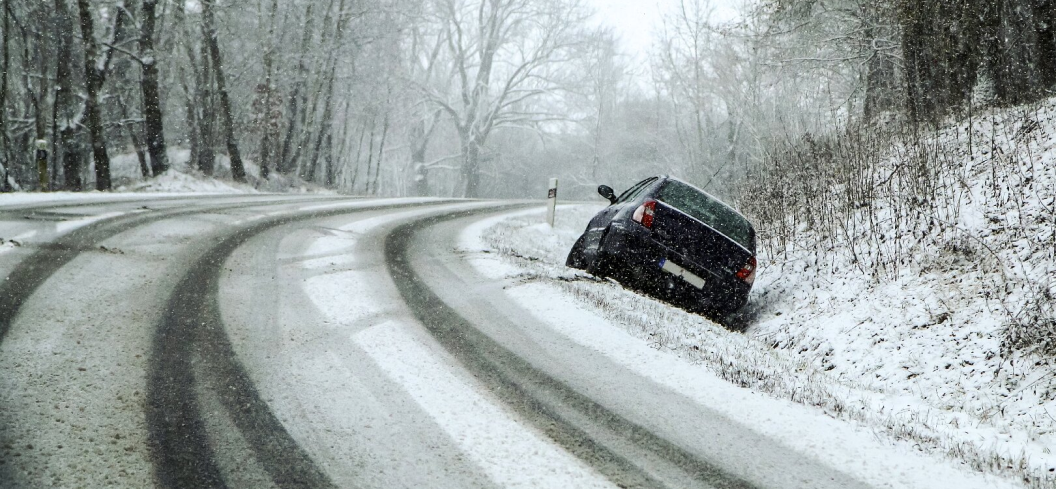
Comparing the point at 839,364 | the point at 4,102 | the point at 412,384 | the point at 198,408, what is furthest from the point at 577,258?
the point at 4,102

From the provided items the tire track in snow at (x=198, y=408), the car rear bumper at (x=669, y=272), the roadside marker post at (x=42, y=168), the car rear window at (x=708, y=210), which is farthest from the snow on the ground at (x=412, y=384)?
the roadside marker post at (x=42, y=168)

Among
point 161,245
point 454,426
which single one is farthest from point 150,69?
point 454,426

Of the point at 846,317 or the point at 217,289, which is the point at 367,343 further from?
the point at 846,317

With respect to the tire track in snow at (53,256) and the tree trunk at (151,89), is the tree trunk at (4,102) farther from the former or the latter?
the tire track in snow at (53,256)

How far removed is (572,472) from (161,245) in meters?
5.76

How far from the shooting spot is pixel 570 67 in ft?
114

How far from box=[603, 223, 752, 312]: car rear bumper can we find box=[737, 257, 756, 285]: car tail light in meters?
0.06

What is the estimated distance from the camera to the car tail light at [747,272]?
7008mm

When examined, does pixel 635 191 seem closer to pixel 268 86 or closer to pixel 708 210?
pixel 708 210

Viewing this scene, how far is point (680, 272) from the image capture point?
22.7ft

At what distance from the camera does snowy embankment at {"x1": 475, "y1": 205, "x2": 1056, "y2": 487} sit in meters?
3.42

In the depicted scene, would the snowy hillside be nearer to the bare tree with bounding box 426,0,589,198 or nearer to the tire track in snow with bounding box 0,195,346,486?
the tire track in snow with bounding box 0,195,346,486

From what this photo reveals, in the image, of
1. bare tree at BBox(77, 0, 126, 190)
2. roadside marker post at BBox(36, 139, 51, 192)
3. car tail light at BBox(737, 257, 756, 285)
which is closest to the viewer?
car tail light at BBox(737, 257, 756, 285)

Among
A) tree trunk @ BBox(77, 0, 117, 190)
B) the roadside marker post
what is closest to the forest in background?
tree trunk @ BBox(77, 0, 117, 190)
